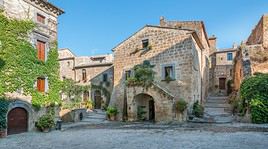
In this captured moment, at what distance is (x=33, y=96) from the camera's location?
16016 millimetres

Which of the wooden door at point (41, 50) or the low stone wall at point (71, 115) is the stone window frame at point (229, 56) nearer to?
the low stone wall at point (71, 115)

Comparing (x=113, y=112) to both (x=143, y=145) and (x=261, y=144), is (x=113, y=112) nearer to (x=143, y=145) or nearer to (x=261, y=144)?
(x=143, y=145)

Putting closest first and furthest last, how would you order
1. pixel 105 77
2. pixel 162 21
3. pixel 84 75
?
1. pixel 162 21
2. pixel 105 77
3. pixel 84 75

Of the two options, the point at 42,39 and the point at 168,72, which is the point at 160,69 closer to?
the point at 168,72

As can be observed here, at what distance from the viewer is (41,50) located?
17.1 m

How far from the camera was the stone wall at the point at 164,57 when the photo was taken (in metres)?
19.8

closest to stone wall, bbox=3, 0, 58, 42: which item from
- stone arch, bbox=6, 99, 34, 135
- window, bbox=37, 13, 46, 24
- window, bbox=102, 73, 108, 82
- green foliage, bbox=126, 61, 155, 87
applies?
window, bbox=37, 13, 46, 24

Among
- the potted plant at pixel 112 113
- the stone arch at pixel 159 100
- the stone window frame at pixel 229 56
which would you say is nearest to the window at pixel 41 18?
the stone arch at pixel 159 100

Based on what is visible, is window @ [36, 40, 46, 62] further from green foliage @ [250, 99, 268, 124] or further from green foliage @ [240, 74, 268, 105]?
green foliage @ [250, 99, 268, 124]

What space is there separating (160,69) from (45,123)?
10836 mm

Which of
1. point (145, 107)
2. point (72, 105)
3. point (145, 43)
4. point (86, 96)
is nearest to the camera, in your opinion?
point (145, 107)

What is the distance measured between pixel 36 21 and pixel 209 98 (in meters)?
22.2

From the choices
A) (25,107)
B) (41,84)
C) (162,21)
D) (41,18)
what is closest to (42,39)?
(41,18)

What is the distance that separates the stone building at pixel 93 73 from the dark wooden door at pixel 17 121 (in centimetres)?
1420
